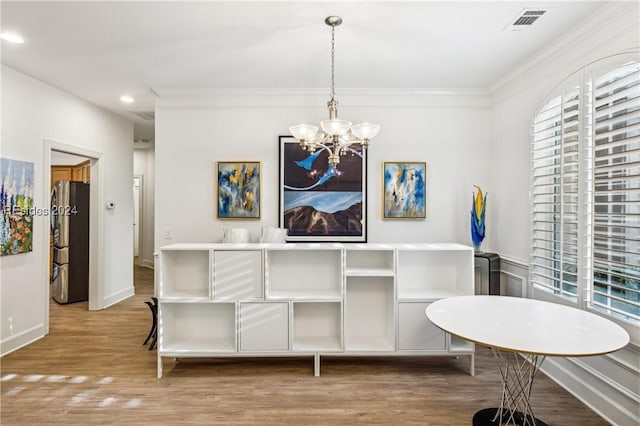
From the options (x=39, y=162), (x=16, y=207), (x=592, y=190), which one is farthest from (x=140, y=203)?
(x=592, y=190)

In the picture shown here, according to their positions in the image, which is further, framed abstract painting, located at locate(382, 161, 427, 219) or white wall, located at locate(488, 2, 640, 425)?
framed abstract painting, located at locate(382, 161, 427, 219)

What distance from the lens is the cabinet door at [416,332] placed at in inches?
115

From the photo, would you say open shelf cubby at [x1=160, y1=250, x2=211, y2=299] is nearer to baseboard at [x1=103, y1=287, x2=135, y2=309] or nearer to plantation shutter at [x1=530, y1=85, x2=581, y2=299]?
baseboard at [x1=103, y1=287, x2=135, y2=309]

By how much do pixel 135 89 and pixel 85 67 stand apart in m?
0.62

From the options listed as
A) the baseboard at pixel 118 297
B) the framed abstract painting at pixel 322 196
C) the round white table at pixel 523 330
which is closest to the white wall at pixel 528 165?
the round white table at pixel 523 330

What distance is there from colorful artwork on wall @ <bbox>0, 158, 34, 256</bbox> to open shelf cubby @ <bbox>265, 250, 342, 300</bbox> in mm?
2643

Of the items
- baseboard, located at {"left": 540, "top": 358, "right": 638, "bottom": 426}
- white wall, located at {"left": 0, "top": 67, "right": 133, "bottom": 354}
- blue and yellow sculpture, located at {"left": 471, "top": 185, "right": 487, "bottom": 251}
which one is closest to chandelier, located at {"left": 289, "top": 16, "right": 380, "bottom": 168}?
blue and yellow sculpture, located at {"left": 471, "top": 185, "right": 487, "bottom": 251}

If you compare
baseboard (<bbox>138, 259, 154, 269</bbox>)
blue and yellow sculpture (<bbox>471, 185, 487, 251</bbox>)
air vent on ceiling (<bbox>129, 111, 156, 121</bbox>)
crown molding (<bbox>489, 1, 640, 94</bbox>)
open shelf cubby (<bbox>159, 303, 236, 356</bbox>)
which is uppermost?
air vent on ceiling (<bbox>129, 111, 156, 121</bbox>)

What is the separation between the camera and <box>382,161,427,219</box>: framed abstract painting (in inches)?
157

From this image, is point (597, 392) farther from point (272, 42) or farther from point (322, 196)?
point (272, 42)

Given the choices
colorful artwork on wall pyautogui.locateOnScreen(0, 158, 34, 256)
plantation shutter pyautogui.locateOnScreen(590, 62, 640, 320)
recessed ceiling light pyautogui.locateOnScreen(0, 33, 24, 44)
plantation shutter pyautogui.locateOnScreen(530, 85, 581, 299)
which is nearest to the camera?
plantation shutter pyautogui.locateOnScreen(590, 62, 640, 320)

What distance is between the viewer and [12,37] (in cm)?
278

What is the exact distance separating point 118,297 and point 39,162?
89.7 inches

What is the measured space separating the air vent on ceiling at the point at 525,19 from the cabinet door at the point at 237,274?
265cm
